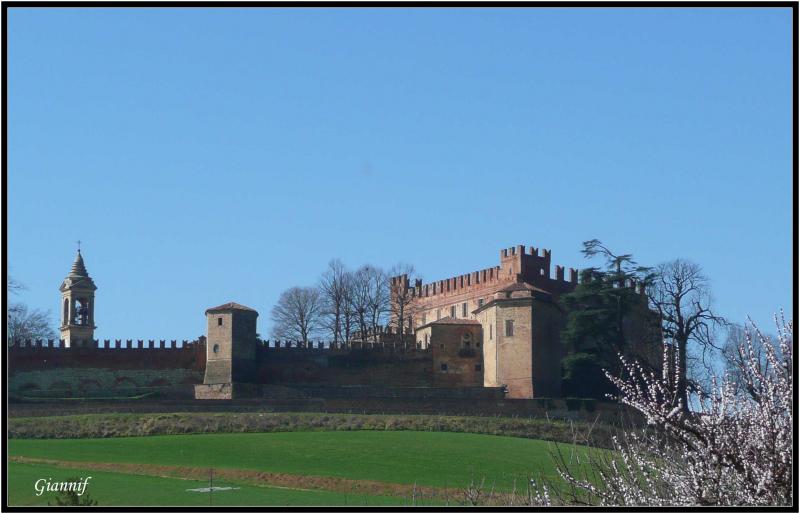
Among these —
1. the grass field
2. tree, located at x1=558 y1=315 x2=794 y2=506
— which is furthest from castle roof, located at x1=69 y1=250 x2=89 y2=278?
tree, located at x1=558 y1=315 x2=794 y2=506

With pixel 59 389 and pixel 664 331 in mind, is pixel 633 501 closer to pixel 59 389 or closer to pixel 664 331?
pixel 664 331

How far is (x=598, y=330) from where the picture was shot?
165ft

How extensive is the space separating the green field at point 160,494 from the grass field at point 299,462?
25 millimetres

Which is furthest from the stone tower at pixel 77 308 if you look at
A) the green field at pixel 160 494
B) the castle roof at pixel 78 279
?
the green field at pixel 160 494

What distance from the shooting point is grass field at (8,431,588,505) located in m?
27.8

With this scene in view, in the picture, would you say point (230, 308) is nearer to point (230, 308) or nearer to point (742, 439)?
point (230, 308)

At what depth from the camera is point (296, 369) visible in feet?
174

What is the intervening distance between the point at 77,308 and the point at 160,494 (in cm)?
3456

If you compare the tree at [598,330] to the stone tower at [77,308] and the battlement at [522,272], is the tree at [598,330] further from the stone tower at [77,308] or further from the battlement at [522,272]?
the stone tower at [77,308]

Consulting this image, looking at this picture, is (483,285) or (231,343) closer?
(231,343)

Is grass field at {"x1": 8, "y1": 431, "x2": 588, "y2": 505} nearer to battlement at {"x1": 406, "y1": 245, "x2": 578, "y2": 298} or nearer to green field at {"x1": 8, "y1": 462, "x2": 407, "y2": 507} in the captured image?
green field at {"x1": 8, "y1": 462, "x2": 407, "y2": 507}

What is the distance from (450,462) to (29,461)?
11.1 metres

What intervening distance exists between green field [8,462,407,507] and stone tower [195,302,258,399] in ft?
61.7

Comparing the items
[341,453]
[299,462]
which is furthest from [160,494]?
[341,453]
